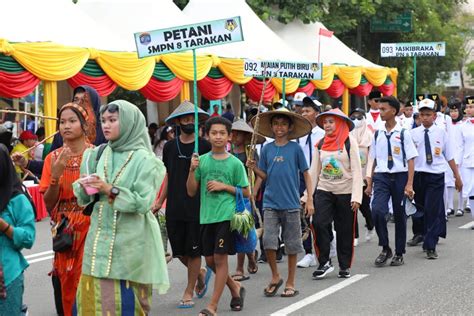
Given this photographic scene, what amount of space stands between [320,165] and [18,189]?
497cm

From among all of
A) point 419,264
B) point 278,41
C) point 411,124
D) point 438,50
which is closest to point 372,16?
point 278,41

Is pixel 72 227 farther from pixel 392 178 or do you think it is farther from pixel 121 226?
pixel 392 178

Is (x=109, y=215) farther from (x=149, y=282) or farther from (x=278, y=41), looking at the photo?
(x=278, y=41)

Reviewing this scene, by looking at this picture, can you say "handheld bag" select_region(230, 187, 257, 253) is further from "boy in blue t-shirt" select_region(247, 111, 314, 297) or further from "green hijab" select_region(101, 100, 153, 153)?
"green hijab" select_region(101, 100, 153, 153)

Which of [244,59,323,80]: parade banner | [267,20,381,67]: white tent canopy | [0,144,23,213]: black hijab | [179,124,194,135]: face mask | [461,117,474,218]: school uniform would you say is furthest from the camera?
[267,20,381,67]: white tent canopy

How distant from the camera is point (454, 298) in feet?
30.3

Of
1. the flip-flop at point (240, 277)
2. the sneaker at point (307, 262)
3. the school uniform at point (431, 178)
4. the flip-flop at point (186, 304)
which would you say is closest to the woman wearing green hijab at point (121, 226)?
the flip-flop at point (186, 304)

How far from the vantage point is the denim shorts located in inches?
370

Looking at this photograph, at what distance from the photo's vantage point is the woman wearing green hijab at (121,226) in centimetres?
594

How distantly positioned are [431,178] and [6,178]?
7.69m

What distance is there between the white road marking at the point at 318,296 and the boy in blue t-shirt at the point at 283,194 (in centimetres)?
21

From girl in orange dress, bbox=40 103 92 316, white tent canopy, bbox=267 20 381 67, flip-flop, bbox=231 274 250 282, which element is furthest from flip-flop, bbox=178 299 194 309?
white tent canopy, bbox=267 20 381 67

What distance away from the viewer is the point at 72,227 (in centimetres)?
689

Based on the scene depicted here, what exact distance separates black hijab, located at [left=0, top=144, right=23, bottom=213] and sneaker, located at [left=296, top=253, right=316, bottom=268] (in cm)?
603
